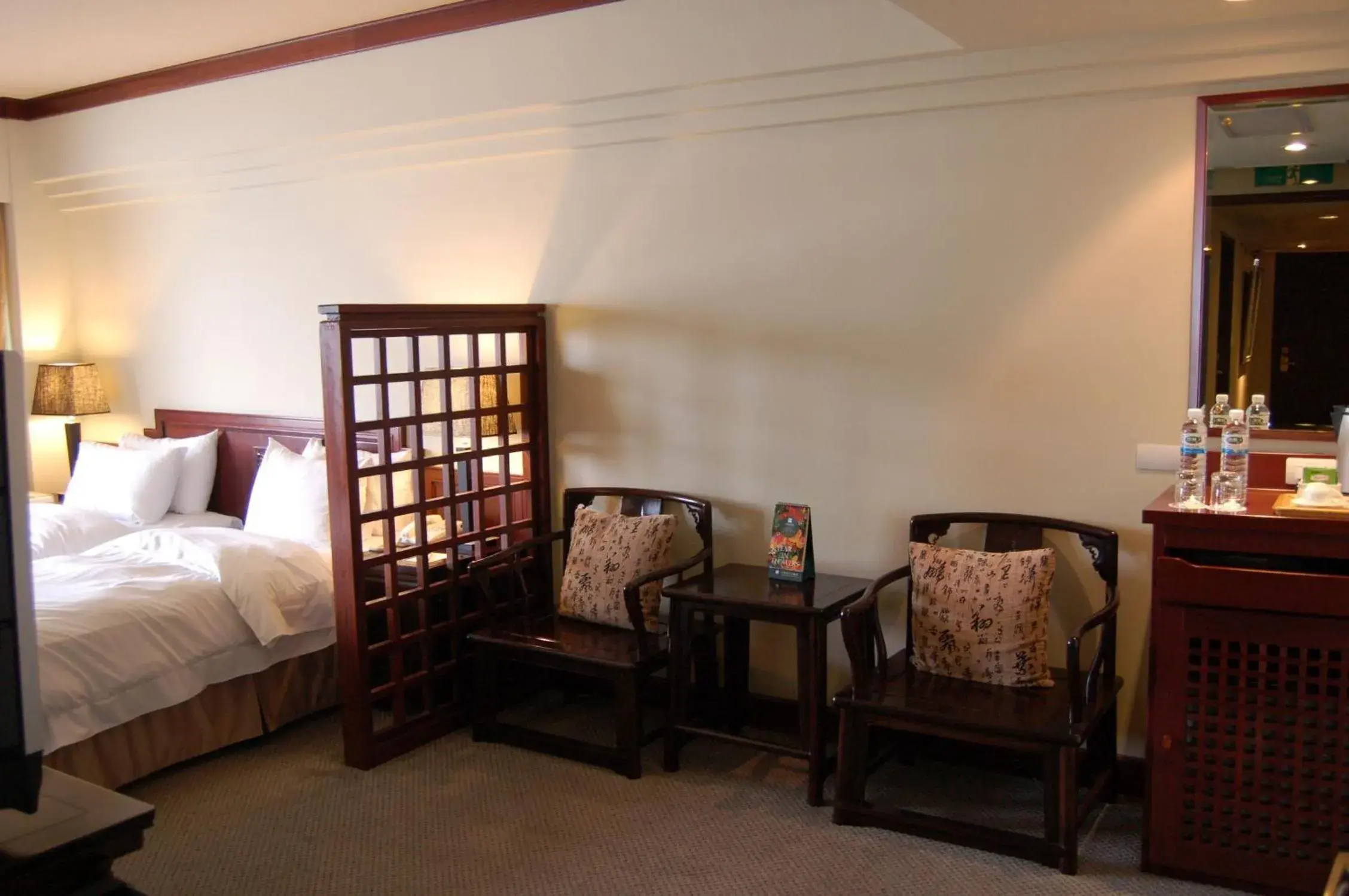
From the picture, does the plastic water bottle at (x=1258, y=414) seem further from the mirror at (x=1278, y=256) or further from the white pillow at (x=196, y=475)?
the white pillow at (x=196, y=475)

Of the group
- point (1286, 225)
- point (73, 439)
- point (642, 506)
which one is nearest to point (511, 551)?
point (642, 506)

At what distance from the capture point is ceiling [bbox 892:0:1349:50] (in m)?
2.74

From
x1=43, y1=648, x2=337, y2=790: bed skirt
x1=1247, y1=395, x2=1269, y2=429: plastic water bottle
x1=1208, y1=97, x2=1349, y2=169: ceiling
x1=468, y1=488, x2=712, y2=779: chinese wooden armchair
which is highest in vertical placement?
x1=1208, y1=97, x2=1349, y2=169: ceiling

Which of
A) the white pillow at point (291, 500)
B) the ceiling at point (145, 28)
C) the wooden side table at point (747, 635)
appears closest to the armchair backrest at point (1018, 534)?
the wooden side table at point (747, 635)

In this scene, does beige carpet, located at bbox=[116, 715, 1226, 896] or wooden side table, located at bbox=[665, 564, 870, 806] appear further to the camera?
wooden side table, located at bbox=[665, 564, 870, 806]

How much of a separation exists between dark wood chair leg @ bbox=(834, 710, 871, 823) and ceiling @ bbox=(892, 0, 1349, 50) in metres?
1.84

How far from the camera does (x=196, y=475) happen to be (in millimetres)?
5121

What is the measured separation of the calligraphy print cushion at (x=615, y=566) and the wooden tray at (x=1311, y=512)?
1.85 metres

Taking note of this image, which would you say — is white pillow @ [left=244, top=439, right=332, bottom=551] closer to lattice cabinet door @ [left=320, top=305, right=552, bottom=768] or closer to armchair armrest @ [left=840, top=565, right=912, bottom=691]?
lattice cabinet door @ [left=320, top=305, right=552, bottom=768]

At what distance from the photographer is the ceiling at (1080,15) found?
2740 millimetres

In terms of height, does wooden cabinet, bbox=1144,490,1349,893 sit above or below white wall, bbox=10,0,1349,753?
below

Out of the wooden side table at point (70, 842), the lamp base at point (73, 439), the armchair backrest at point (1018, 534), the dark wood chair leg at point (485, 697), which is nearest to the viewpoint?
the wooden side table at point (70, 842)

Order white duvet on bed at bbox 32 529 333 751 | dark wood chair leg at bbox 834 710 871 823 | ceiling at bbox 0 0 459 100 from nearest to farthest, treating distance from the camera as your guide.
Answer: dark wood chair leg at bbox 834 710 871 823
white duvet on bed at bbox 32 529 333 751
ceiling at bbox 0 0 459 100

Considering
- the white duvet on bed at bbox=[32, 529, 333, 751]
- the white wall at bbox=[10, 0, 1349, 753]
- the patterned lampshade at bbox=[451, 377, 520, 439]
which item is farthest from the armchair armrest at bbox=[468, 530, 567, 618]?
the white duvet on bed at bbox=[32, 529, 333, 751]
